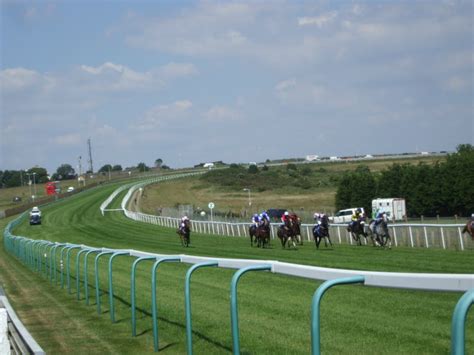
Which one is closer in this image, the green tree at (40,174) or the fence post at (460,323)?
the fence post at (460,323)

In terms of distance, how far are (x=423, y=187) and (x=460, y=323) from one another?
56502 mm

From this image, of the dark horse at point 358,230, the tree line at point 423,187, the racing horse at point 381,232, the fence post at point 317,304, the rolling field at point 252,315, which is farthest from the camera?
the tree line at point 423,187

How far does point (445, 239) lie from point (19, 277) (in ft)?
47.9

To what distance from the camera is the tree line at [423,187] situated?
178 ft

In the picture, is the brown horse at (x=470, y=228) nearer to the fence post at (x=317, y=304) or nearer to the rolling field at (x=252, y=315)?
the rolling field at (x=252, y=315)

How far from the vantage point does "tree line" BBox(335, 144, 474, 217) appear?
178 feet

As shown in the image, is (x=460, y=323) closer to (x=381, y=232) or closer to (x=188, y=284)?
(x=188, y=284)

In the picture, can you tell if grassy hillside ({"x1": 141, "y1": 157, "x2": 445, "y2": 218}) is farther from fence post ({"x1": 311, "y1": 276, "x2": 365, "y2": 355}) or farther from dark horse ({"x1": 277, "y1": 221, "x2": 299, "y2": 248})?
fence post ({"x1": 311, "y1": 276, "x2": 365, "y2": 355})

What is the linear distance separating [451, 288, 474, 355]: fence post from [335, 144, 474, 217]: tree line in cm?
5219

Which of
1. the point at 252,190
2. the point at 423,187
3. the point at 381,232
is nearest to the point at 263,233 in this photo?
the point at 381,232

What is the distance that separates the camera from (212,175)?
107m

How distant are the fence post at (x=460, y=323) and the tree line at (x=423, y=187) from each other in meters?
52.2

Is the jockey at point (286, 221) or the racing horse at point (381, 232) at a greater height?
the jockey at point (286, 221)

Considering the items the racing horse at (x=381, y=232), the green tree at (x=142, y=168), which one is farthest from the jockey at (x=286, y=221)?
the green tree at (x=142, y=168)
